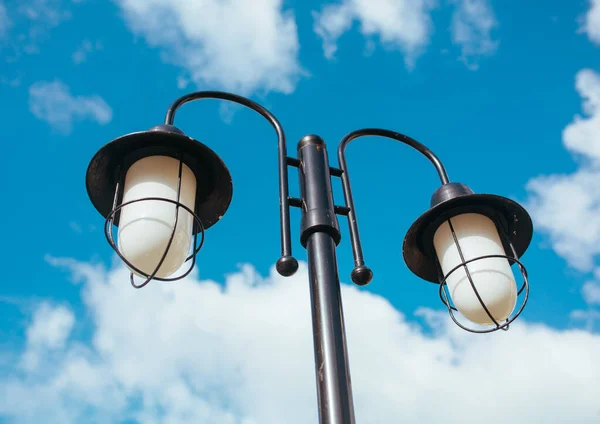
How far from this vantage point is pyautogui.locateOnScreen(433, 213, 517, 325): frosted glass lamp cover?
2561 mm

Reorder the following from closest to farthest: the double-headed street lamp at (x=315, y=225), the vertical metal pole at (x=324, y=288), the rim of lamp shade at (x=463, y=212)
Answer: the vertical metal pole at (x=324, y=288) → the double-headed street lamp at (x=315, y=225) → the rim of lamp shade at (x=463, y=212)

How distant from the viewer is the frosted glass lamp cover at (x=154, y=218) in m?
2.34

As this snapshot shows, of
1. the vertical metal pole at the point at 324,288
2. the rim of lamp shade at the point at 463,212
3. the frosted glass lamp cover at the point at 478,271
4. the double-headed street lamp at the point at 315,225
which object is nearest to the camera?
the vertical metal pole at the point at 324,288

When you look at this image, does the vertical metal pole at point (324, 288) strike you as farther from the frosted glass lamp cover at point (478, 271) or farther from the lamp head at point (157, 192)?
A: the frosted glass lamp cover at point (478, 271)

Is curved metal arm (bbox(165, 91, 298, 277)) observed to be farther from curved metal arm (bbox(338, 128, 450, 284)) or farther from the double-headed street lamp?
curved metal arm (bbox(338, 128, 450, 284))

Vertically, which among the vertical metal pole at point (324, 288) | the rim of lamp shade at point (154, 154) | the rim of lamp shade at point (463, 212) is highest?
the rim of lamp shade at point (154, 154)

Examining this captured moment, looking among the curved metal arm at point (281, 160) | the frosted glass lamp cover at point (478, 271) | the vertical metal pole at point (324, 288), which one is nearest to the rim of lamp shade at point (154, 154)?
the curved metal arm at point (281, 160)

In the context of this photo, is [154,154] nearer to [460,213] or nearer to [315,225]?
[315,225]

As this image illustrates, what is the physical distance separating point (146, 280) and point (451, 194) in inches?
67.1

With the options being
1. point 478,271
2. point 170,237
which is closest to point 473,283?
point 478,271

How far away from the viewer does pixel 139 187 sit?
2502 mm

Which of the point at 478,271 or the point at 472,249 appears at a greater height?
the point at 472,249

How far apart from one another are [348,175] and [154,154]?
3.79ft

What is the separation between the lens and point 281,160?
287cm
